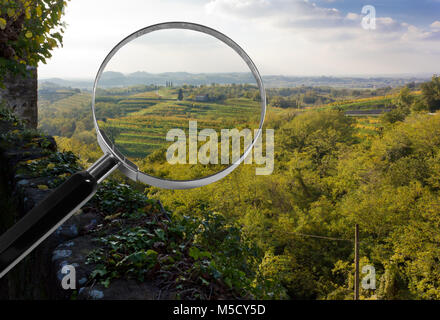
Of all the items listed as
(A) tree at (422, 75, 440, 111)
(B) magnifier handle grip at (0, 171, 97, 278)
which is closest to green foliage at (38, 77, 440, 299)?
(A) tree at (422, 75, 440, 111)

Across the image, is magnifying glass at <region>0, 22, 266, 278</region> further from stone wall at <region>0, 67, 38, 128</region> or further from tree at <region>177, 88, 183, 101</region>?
stone wall at <region>0, 67, 38, 128</region>

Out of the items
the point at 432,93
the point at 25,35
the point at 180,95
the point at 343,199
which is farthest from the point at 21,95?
the point at 432,93

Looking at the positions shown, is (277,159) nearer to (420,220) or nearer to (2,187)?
(420,220)

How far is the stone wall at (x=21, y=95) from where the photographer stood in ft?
14.0

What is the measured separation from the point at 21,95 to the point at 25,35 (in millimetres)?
1886

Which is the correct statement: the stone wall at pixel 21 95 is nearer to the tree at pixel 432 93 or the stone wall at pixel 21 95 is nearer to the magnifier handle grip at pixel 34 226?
the magnifier handle grip at pixel 34 226

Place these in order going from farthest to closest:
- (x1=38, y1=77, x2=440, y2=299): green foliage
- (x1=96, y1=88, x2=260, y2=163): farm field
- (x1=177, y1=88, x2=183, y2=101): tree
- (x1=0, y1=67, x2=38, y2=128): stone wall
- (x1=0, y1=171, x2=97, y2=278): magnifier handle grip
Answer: (x1=38, y1=77, x2=440, y2=299): green foliage, (x1=0, y1=67, x2=38, y2=128): stone wall, (x1=177, y1=88, x2=183, y2=101): tree, (x1=96, y1=88, x2=260, y2=163): farm field, (x1=0, y1=171, x2=97, y2=278): magnifier handle grip

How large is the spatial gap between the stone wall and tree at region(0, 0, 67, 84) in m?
1.36

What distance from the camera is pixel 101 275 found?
1.19 metres

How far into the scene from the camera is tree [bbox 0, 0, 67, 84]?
2781 millimetres

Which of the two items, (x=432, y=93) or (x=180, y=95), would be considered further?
(x=432, y=93)

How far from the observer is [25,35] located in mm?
2812

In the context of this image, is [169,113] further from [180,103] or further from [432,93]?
[432,93]
